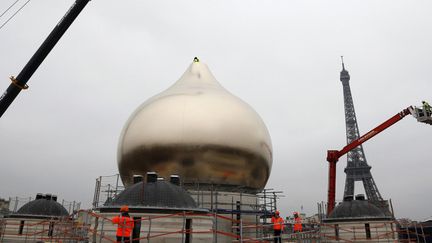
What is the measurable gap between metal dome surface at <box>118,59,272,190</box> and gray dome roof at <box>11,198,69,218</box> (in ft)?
23.1

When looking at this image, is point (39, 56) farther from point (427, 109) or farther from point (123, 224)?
point (427, 109)

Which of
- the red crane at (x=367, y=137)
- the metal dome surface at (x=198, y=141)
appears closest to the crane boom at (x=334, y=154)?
the red crane at (x=367, y=137)

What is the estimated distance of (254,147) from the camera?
70.4 feet

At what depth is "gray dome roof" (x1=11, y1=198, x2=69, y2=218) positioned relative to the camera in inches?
953

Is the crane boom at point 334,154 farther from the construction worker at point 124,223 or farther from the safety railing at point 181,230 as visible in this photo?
the construction worker at point 124,223

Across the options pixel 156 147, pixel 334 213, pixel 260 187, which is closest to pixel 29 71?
pixel 156 147

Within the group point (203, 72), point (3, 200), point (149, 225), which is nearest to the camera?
point (149, 225)

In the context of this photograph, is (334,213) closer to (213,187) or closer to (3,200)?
(213,187)

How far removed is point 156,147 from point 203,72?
8.66 m

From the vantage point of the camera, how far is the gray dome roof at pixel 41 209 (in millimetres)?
24200

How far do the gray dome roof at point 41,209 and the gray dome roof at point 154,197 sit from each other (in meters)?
11.2

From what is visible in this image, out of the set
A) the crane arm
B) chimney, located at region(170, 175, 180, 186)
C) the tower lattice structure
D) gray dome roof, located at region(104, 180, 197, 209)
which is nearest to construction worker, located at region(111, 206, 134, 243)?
gray dome roof, located at region(104, 180, 197, 209)

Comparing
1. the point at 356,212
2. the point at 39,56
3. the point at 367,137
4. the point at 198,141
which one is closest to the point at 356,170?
the point at 367,137

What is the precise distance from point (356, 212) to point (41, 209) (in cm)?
2093
